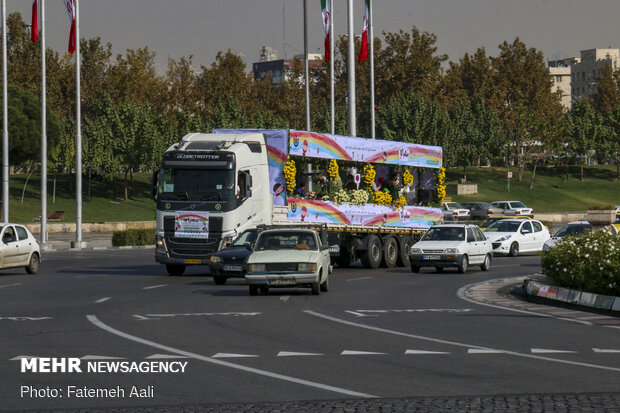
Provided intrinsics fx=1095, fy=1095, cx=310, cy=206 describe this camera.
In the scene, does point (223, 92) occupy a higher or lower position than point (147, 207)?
higher

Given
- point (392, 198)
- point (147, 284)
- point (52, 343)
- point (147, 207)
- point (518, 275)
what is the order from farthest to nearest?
point (147, 207), point (392, 198), point (518, 275), point (147, 284), point (52, 343)

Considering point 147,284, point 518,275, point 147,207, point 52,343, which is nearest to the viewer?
point 52,343

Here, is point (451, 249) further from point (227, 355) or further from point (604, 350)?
point (227, 355)

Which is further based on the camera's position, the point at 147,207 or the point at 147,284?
the point at 147,207

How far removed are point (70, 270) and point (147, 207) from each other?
162 ft

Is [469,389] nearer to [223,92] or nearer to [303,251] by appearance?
[303,251]

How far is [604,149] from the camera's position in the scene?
11581 centimetres

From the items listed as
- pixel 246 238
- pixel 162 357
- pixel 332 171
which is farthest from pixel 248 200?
pixel 162 357

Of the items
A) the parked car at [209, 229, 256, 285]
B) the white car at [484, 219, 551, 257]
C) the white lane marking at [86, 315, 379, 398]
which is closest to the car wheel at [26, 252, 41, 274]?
the parked car at [209, 229, 256, 285]

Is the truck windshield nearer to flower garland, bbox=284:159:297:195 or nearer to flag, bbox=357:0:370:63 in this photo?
flower garland, bbox=284:159:297:195

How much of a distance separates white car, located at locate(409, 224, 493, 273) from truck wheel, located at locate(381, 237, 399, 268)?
236 centimetres

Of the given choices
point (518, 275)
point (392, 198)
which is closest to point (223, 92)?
point (392, 198)

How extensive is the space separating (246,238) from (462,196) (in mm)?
72082

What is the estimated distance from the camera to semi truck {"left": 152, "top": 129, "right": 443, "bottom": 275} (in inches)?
1240
